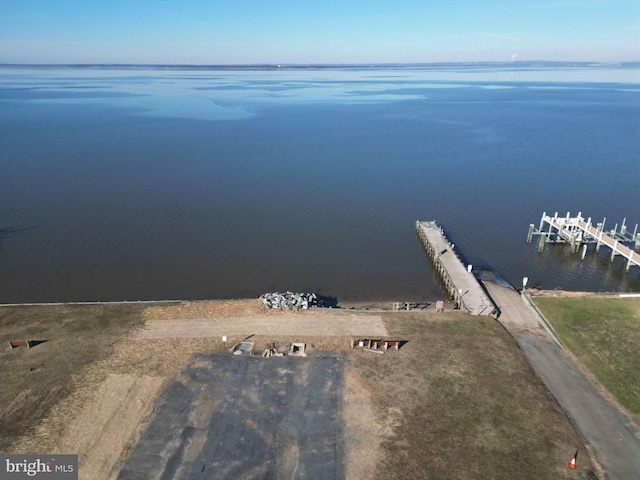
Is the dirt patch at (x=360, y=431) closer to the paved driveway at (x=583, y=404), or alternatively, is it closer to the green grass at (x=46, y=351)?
the paved driveway at (x=583, y=404)

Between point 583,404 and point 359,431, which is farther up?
point 359,431

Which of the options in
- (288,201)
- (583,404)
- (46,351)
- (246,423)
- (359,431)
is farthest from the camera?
(288,201)

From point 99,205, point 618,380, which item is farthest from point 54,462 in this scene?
point 99,205

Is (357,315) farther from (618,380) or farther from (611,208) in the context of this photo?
(611,208)

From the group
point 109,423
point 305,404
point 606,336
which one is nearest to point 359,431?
point 305,404

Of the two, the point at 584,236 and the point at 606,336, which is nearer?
the point at 606,336

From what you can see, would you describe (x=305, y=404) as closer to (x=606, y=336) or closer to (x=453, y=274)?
(x=453, y=274)

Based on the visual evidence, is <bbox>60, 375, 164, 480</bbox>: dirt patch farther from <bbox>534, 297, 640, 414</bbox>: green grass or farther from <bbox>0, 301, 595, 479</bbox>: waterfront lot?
<bbox>534, 297, 640, 414</bbox>: green grass
